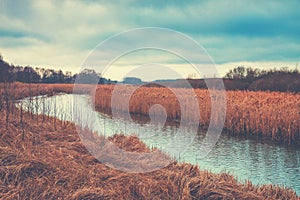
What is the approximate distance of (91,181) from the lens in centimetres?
438

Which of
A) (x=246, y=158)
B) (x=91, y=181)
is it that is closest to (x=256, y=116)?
(x=246, y=158)

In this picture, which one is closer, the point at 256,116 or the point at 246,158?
the point at 246,158

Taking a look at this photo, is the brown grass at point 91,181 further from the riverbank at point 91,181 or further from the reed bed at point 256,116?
the reed bed at point 256,116

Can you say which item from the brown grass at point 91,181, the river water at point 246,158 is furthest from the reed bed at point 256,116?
the brown grass at point 91,181

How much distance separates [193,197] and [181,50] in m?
5.31

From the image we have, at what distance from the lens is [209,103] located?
12383 millimetres

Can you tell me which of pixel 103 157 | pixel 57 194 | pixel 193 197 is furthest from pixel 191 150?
pixel 57 194

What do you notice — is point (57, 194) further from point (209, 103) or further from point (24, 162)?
point (209, 103)

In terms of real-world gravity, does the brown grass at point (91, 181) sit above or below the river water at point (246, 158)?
above

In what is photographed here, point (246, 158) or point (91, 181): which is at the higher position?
point (91, 181)

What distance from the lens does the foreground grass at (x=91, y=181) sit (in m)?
3.96

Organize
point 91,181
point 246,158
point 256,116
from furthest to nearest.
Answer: point 256,116 → point 246,158 → point 91,181

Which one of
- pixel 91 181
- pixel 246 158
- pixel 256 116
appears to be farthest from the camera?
pixel 256 116

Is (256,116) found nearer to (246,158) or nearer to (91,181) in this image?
(246,158)
